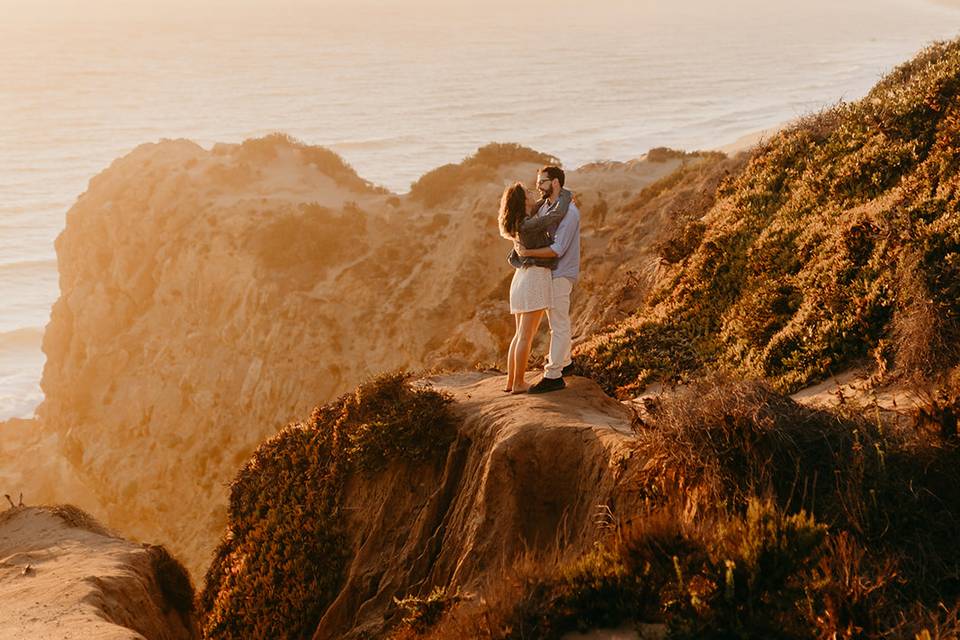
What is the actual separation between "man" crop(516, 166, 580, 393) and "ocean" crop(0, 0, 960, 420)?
40.8 m

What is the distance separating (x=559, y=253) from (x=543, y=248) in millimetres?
187

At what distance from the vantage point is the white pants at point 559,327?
31.8 ft

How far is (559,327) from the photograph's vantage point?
32.6ft

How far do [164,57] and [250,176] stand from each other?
98.1 metres

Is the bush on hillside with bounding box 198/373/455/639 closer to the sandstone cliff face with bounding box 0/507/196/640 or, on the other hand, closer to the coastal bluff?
the coastal bluff

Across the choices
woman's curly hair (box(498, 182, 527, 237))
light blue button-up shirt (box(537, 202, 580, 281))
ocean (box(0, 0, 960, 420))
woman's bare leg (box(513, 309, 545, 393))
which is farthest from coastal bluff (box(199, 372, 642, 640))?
ocean (box(0, 0, 960, 420))

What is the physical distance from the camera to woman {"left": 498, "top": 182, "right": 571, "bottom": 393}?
9.48 m

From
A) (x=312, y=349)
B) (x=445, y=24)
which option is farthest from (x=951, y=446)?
(x=445, y=24)

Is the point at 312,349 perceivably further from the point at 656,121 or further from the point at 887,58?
the point at 887,58

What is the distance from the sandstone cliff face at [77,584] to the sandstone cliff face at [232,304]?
410 inches

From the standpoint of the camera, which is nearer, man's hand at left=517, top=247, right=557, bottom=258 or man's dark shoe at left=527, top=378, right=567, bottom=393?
man's hand at left=517, top=247, right=557, bottom=258

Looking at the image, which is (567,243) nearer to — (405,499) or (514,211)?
(514,211)

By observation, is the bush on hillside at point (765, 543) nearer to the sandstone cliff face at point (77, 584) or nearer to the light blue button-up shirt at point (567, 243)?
the light blue button-up shirt at point (567, 243)

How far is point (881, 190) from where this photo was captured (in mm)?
12438
